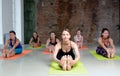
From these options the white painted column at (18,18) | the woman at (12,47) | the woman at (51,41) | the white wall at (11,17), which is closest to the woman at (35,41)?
the white wall at (11,17)

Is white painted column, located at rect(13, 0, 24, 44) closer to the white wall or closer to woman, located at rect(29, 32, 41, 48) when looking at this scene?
the white wall

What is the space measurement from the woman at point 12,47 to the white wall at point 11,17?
1.47 m

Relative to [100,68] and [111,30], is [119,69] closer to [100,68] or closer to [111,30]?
[100,68]

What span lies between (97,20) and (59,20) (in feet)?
5.85

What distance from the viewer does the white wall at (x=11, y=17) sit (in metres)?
7.71

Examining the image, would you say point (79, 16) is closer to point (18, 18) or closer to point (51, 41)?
point (18, 18)

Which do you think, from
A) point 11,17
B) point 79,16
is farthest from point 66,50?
point 79,16

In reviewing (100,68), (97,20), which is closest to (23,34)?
(97,20)

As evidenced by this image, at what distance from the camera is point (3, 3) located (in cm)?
784

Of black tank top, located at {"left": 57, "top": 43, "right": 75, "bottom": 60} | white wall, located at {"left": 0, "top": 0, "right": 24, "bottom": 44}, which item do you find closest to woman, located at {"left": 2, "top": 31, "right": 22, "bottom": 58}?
white wall, located at {"left": 0, "top": 0, "right": 24, "bottom": 44}

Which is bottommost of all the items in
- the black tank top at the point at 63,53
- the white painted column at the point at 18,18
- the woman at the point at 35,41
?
the woman at the point at 35,41

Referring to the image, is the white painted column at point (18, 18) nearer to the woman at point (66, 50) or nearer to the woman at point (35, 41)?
the woman at point (35, 41)

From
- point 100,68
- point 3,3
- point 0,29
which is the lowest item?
point 100,68

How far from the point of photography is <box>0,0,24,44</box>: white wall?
771 centimetres
